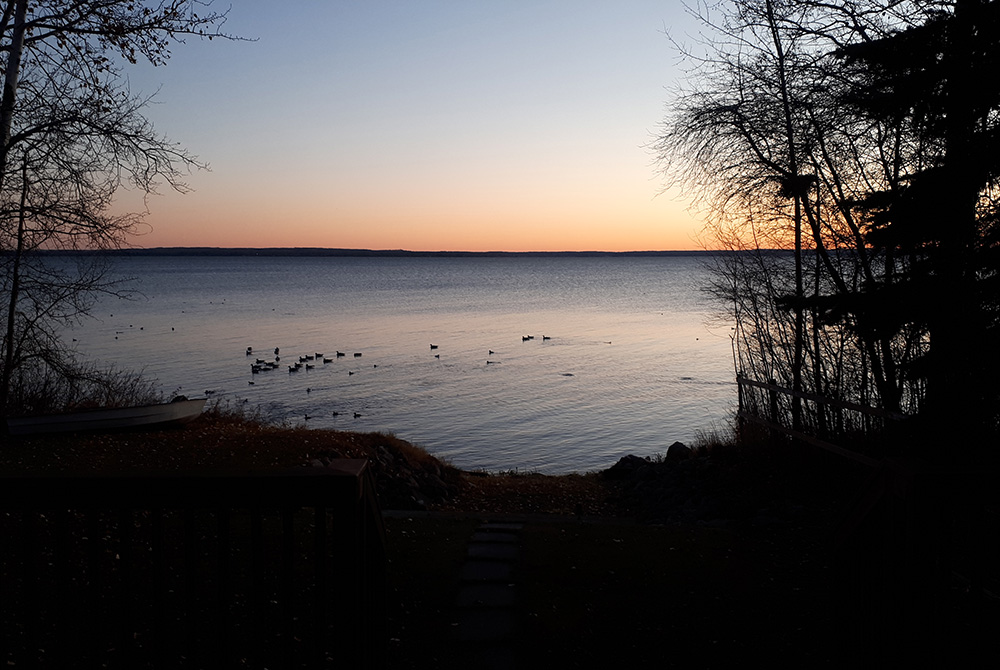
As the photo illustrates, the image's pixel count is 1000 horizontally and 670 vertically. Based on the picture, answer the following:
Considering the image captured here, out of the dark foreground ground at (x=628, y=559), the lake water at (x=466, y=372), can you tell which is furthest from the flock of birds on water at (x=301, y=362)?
the dark foreground ground at (x=628, y=559)

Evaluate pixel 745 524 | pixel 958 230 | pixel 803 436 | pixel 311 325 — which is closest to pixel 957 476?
pixel 958 230

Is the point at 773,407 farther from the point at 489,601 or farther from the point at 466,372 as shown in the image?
the point at 466,372

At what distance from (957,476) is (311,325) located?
57.6 metres

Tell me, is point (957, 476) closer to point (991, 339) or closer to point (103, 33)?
point (991, 339)

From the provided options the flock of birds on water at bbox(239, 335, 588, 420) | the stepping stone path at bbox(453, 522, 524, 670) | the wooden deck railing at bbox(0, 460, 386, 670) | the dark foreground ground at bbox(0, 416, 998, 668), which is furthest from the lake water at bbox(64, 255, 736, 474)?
the wooden deck railing at bbox(0, 460, 386, 670)

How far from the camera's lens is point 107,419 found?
572 inches

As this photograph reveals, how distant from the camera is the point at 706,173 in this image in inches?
559

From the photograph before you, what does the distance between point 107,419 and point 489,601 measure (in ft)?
35.6

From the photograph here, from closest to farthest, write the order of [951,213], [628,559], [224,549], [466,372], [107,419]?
[224,549] → [951,213] → [628,559] → [107,419] → [466,372]

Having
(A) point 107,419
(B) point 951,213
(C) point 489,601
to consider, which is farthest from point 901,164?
(A) point 107,419

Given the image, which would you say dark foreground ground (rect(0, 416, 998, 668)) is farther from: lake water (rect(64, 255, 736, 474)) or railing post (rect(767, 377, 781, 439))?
lake water (rect(64, 255, 736, 474))

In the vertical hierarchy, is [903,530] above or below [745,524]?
above

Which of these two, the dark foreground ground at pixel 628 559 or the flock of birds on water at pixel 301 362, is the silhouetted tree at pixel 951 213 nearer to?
the dark foreground ground at pixel 628 559

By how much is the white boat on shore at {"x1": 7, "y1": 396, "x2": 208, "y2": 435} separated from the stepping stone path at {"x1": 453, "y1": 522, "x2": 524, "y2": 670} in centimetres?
904
